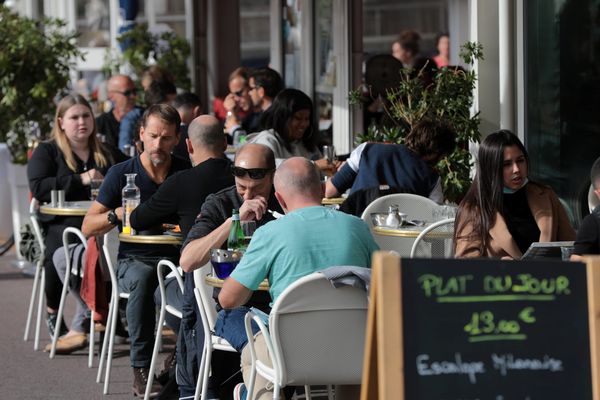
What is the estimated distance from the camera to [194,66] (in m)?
17.3

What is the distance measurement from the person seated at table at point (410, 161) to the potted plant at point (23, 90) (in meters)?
4.90

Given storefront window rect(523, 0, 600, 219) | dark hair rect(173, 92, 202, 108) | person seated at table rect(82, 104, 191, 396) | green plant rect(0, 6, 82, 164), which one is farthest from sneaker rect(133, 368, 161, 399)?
green plant rect(0, 6, 82, 164)

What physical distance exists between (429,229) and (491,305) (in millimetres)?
2737

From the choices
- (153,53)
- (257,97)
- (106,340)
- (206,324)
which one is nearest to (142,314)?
(106,340)

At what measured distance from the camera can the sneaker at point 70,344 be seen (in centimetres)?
848

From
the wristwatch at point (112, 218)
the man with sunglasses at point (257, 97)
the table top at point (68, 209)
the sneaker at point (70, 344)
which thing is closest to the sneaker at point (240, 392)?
the wristwatch at point (112, 218)

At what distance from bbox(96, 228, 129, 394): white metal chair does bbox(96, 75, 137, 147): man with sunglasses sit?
4949 mm

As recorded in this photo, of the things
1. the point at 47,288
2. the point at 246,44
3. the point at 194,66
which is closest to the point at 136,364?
the point at 47,288

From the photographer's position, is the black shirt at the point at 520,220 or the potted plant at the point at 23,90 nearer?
the black shirt at the point at 520,220

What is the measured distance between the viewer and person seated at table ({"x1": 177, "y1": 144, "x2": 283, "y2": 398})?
6023 mm

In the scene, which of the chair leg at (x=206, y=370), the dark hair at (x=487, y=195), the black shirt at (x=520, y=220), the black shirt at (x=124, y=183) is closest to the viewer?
the chair leg at (x=206, y=370)

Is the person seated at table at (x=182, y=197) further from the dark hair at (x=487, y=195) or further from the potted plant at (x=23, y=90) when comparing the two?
the potted plant at (x=23, y=90)

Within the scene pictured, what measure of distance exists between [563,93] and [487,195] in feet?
8.41

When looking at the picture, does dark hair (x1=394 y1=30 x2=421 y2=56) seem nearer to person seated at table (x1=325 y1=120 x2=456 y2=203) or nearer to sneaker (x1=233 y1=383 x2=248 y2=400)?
person seated at table (x1=325 y1=120 x2=456 y2=203)
